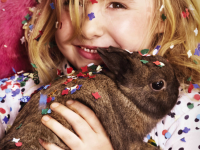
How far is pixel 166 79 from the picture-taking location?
1.48 meters

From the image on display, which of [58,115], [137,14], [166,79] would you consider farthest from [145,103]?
[137,14]

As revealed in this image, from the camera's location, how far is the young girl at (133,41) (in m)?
1.48

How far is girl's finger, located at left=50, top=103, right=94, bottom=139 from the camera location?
134 cm

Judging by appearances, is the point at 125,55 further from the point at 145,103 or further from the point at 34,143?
the point at 34,143

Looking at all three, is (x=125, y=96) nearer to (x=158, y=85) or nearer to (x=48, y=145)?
(x=158, y=85)

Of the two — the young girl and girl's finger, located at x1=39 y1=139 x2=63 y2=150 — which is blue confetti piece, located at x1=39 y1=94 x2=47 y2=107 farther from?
girl's finger, located at x1=39 y1=139 x2=63 y2=150

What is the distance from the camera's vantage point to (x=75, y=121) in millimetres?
1382

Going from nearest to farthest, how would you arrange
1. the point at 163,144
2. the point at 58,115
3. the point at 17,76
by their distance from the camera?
the point at 58,115
the point at 163,144
the point at 17,76

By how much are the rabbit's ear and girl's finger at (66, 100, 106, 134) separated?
318 millimetres

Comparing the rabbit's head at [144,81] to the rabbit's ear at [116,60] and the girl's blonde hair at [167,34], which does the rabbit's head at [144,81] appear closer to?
the rabbit's ear at [116,60]

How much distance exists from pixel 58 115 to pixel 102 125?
1.04 ft

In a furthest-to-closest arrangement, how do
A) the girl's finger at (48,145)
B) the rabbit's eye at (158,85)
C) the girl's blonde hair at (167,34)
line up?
the girl's blonde hair at (167,34)
the rabbit's eye at (158,85)
the girl's finger at (48,145)

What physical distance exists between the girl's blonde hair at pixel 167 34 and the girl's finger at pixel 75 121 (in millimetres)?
683

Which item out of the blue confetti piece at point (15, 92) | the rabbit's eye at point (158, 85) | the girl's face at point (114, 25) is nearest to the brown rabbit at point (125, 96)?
the rabbit's eye at point (158, 85)
